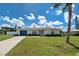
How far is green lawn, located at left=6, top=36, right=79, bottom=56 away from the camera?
7.84m

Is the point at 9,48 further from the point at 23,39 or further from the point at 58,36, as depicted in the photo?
the point at 58,36

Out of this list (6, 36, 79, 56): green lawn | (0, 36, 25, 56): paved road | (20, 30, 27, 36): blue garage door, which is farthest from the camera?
(20, 30, 27, 36): blue garage door

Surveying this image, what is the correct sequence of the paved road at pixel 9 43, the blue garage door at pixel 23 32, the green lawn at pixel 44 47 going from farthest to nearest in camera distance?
the blue garage door at pixel 23 32
the paved road at pixel 9 43
the green lawn at pixel 44 47

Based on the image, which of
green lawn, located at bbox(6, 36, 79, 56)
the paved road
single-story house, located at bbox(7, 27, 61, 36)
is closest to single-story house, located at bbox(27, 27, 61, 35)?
single-story house, located at bbox(7, 27, 61, 36)

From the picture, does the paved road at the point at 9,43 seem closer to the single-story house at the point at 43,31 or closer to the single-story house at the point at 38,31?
the single-story house at the point at 38,31

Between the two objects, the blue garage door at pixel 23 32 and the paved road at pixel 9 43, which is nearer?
the paved road at pixel 9 43

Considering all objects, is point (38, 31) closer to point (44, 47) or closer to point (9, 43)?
point (44, 47)

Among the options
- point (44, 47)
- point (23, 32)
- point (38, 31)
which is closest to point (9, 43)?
point (23, 32)

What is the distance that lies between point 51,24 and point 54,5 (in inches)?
21.4

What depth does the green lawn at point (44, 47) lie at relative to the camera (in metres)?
7.84

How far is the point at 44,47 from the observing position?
26.5 feet

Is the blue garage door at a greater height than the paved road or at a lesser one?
greater

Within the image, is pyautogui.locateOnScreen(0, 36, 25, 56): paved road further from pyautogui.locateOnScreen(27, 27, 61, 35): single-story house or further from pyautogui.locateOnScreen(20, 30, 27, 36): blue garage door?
pyautogui.locateOnScreen(27, 27, 61, 35): single-story house

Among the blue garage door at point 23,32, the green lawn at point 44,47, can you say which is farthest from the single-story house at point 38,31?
the green lawn at point 44,47
